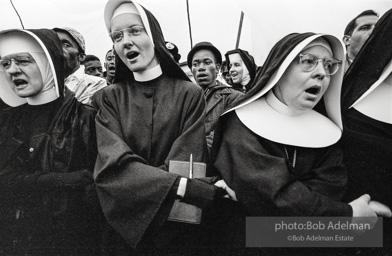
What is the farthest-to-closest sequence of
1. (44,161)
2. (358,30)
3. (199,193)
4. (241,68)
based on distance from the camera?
(241,68)
(358,30)
(44,161)
(199,193)

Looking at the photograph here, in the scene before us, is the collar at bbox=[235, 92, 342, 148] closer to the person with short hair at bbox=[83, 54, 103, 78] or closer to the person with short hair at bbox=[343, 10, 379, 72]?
the person with short hair at bbox=[343, 10, 379, 72]

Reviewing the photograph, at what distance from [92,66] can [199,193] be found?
7.51ft

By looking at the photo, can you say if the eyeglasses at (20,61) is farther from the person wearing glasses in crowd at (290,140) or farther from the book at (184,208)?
the person wearing glasses in crowd at (290,140)

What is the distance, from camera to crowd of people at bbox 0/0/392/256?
88.4 inches

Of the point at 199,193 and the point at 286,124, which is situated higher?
the point at 286,124

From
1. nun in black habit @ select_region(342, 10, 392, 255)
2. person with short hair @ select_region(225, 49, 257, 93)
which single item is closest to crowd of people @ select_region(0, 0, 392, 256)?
nun in black habit @ select_region(342, 10, 392, 255)

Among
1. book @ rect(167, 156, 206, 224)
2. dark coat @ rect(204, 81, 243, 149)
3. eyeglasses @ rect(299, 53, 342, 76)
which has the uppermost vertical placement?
eyeglasses @ rect(299, 53, 342, 76)

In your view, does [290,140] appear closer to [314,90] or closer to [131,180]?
[314,90]

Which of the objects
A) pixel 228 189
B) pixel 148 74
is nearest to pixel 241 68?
pixel 148 74

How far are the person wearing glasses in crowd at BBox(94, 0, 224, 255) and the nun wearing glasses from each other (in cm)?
21

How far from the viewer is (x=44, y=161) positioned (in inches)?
99.8

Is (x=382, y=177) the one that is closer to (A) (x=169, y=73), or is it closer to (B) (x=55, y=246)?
(A) (x=169, y=73)

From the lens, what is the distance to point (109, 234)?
249 cm

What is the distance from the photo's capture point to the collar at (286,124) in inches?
89.0
